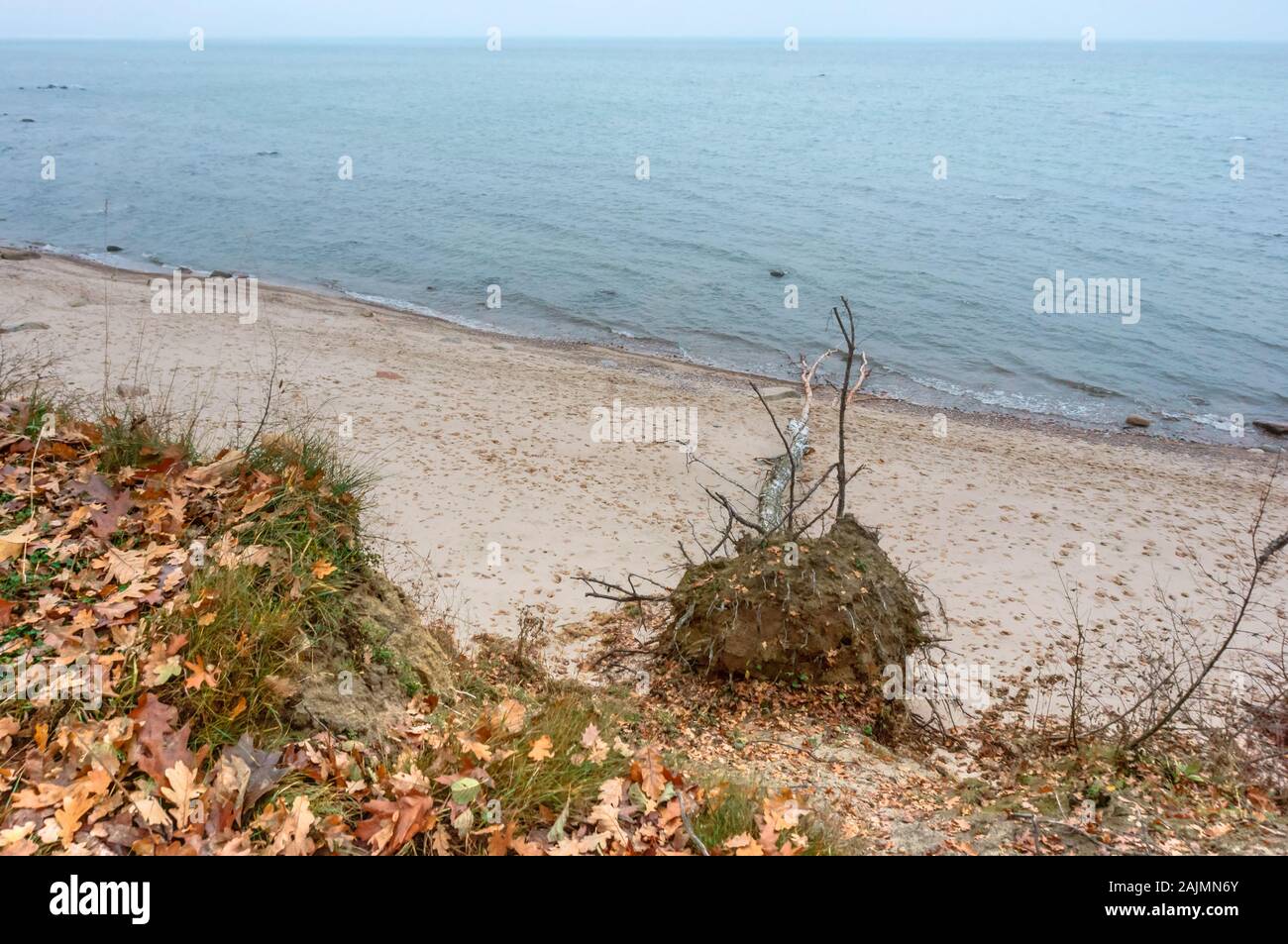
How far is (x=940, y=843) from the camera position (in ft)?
14.0

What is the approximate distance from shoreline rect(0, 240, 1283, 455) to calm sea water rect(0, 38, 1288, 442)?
453 mm

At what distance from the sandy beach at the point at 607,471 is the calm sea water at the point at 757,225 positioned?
3.38m

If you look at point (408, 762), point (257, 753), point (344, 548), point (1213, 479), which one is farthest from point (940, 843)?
point (1213, 479)

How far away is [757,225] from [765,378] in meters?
14.9

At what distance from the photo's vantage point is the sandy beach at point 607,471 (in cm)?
886

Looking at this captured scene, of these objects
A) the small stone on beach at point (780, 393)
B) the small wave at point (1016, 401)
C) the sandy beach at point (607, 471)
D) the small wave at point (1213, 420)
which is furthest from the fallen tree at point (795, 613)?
the small wave at point (1213, 420)

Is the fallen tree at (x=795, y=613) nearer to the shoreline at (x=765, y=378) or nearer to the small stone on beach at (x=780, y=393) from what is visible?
the small stone on beach at (x=780, y=393)

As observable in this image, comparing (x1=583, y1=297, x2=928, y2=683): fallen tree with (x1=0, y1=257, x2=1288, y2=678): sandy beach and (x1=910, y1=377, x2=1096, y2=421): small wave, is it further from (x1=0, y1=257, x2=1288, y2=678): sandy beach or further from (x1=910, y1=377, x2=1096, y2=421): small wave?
(x1=910, y1=377, x2=1096, y2=421): small wave

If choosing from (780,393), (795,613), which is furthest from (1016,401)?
(795,613)

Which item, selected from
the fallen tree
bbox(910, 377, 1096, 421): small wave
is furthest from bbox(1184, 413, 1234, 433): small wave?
the fallen tree

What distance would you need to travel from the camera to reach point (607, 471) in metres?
11.3

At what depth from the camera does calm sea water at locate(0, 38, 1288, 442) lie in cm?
1984
